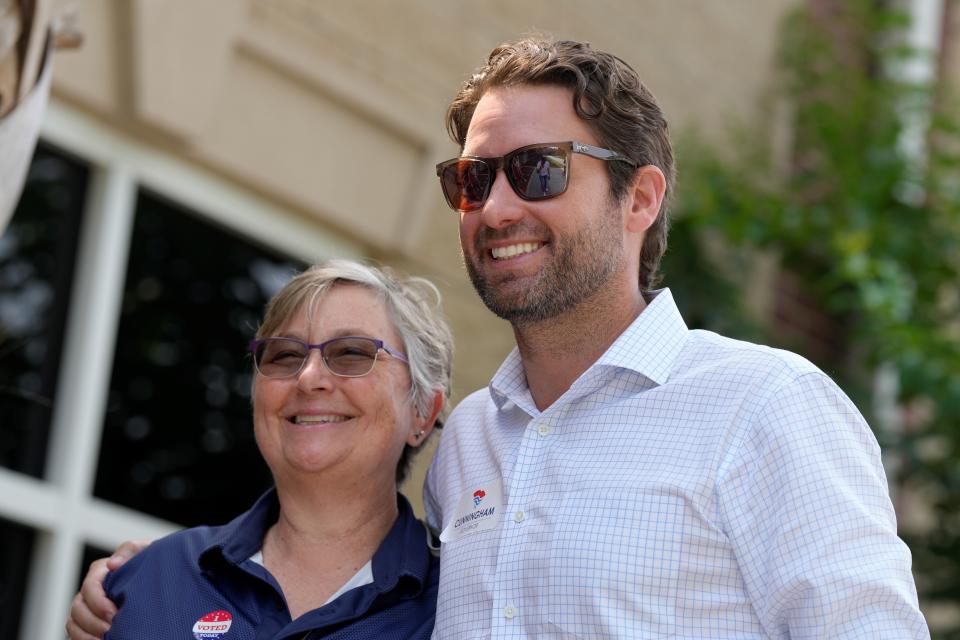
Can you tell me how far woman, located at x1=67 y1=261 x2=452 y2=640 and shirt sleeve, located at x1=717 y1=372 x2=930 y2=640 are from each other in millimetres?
780

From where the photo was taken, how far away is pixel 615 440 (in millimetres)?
2820

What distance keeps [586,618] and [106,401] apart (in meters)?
3.03

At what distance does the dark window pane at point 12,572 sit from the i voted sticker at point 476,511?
2.32 m

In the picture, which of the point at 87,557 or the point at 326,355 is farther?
the point at 87,557

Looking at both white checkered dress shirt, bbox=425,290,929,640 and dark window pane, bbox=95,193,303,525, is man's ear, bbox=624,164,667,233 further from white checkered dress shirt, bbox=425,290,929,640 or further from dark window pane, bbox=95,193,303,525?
dark window pane, bbox=95,193,303,525

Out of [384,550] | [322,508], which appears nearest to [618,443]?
[384,550]

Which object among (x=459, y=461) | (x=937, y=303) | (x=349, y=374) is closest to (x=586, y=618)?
(x=459, y=461)

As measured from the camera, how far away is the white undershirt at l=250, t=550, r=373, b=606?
3168 mm

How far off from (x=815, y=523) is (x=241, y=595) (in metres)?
1.20

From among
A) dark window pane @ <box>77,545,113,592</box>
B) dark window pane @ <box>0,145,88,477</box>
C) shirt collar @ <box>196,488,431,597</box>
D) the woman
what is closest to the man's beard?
the woman

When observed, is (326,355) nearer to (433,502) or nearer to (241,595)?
(433,502)

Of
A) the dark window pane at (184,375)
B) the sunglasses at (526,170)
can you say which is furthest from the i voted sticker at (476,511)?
the dark window pane at (184,375)

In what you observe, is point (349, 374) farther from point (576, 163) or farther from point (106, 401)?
point (106, 401)

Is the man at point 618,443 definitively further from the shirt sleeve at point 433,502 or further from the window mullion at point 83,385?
the window mullion at point 83,385
